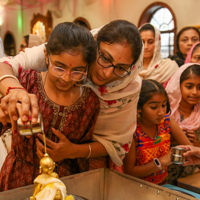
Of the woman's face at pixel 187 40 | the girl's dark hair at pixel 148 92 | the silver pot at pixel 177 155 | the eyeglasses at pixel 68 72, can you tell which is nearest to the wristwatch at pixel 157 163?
the silver pot at pixel 177 155

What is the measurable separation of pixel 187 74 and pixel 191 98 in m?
0.21

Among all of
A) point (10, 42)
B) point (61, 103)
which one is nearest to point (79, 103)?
point (61, 103)

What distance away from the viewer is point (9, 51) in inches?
392

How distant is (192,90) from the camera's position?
91.4 inches

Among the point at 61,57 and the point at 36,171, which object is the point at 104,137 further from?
the point at 61,57

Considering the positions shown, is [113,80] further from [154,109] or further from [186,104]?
[186,104]

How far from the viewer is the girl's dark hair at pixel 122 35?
131cm

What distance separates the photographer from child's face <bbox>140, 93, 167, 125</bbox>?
1.82 m

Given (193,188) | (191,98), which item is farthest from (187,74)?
(193,188)

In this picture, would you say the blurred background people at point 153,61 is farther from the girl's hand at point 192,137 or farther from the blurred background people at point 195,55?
the girl's hand at point 192,137

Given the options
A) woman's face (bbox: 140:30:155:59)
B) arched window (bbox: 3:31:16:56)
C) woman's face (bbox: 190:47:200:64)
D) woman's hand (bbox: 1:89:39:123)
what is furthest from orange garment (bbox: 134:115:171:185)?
arched window (bbox: 3:31:16:56)

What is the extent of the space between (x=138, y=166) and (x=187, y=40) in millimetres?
2171

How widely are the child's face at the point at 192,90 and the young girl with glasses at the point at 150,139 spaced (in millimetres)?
459

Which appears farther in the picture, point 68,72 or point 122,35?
point 122,35
